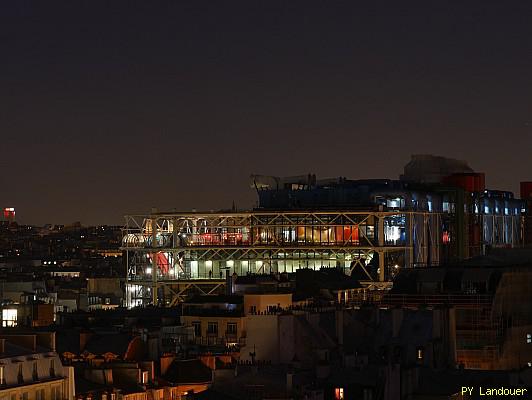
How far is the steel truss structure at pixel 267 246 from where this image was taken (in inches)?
5861

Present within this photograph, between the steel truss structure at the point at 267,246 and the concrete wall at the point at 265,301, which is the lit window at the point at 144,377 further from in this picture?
the steel truss structure at the point at 267,246

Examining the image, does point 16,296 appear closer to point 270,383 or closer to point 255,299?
point 255,299

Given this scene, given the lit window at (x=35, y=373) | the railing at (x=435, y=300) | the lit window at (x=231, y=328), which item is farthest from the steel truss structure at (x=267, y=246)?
the lit window at (x=35, y=373)

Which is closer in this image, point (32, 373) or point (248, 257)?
point (32, 373)

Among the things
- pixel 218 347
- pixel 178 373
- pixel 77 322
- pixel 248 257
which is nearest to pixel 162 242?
pixel 248 257

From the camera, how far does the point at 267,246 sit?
150m

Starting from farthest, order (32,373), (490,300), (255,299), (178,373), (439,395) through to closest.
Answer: (255,299), (490,300), (178,373), (439,395), (32,373)

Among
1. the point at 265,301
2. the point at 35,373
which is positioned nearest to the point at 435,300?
the point at 265,301

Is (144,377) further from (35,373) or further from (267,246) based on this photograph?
(267,246)

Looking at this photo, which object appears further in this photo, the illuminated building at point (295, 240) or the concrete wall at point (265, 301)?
the illuminated building at point (295, 240)

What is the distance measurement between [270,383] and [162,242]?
87550 millimetres

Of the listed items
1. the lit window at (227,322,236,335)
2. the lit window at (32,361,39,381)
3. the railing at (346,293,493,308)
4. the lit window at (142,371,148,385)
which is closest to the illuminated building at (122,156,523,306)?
the lit window at (227,322,236,335)

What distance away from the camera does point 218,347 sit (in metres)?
91.6

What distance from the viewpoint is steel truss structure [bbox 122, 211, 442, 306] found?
149m
